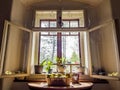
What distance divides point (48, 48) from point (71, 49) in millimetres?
417

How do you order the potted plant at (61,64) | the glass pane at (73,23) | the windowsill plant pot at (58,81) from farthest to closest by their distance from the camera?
the glass pane at (73,23) → the potted plant at (61,64) → the windowsill plant pot at (58,81)

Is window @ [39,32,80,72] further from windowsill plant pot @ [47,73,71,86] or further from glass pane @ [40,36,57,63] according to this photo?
windowsill plant pot @ [47,73,71,86]

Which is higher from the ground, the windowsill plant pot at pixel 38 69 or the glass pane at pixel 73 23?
the glass pane at pixel 73 23

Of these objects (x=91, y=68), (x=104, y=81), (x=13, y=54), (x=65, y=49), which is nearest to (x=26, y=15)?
(x=13, y=54)

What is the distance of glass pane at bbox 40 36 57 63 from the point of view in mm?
2631

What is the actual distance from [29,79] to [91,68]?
1.01m

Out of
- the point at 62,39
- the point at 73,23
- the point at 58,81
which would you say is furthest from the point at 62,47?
the point at 58,81

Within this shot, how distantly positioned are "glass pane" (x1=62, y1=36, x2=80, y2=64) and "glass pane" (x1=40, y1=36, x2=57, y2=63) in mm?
164

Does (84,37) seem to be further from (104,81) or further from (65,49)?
(104,81)

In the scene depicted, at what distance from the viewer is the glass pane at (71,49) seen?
260 centimetres

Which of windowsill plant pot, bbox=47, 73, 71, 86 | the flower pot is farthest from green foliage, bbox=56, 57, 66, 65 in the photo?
windowsill plant pot, bbox=47, 73, 71, 86

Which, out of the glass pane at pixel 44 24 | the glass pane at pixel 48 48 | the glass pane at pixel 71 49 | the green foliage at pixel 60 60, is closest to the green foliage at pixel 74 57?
the glass pane at pixel 71 49

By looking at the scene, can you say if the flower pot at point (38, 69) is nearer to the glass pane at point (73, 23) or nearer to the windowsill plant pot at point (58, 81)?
the windowsill plant pot at point (58, 81)

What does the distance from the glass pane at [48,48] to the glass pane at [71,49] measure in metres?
0.16
